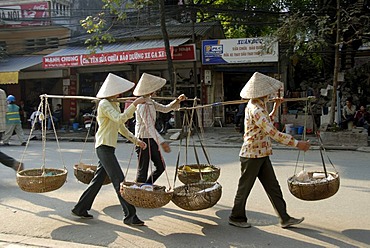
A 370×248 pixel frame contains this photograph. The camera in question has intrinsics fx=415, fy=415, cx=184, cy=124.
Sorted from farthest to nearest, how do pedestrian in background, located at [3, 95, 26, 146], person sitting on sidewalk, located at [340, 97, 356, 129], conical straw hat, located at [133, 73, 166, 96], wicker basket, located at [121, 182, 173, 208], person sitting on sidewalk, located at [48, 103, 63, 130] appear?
person sitting on sidewalk, located at [48, 103, 63, 130], person sitting on sidewalk, located at [340, 97, 356, 129], pedestrian in background, located at [3, 95, 26, 146], conical straw hat, located at [133, 73, 166, 96], wicker basket, located at [121, 182, 173, 208]

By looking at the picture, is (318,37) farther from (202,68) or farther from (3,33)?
(3,33)

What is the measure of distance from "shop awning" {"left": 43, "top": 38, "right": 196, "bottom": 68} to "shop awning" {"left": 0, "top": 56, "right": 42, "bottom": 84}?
1489 mm

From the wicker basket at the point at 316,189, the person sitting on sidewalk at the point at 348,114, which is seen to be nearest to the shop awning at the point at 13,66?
the person sitting on sidewalk at the point at 348,114

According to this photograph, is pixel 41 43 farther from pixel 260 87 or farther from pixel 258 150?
pixel 258 150

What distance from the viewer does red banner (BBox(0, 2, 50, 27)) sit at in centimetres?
2080

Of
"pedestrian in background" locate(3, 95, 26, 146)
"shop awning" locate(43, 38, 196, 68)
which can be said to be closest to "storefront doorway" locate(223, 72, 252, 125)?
"shop awning" locate(43, 38, 196, 68)

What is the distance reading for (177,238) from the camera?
4.39 metres

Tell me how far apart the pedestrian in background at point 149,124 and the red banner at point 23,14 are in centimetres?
1687

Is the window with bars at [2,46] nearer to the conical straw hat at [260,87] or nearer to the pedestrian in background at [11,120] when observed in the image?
the pedestrian in background at [11,120]

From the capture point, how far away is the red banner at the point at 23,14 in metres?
20.8

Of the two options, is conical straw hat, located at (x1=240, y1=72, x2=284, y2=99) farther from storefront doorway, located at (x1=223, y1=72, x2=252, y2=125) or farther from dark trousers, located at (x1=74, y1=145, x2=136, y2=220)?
storefront doorway, located at (x1=223, y1=72, x2=252, y2=125)

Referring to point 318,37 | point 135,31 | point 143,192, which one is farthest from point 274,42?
point 143,192

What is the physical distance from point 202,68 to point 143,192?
13.7m

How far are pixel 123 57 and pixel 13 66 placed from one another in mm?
6333
